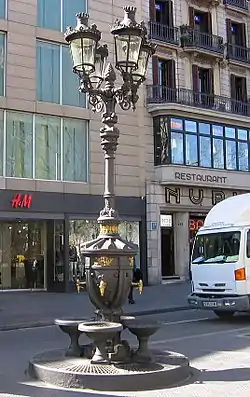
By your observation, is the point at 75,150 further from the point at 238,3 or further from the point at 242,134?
the point at 238,3

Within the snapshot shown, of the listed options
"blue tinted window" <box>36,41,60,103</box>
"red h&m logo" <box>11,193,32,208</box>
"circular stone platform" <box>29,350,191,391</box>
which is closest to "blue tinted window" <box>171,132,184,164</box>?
"blue tinted window" <box>36,41,60,103</box>

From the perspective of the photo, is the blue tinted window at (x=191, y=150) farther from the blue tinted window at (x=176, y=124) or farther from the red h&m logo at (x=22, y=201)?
the red h&m logo at (x=22, y=201)

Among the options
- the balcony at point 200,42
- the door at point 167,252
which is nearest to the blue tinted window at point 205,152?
the door at point 167,252

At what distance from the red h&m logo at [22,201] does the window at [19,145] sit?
35.0 inches

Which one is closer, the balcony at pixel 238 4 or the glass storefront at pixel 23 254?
the glass storefront at pixel 23 254

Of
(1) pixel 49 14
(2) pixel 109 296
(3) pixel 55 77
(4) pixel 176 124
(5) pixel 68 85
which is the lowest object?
(2) pixel 109 296

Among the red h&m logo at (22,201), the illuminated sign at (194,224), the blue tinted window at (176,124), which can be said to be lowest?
the illuminated sign at (194,224)

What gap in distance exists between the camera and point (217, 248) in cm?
1445

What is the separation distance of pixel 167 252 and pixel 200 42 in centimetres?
1117

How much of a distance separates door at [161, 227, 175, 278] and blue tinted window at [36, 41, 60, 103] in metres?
8.62

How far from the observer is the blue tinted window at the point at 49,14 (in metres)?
24.3

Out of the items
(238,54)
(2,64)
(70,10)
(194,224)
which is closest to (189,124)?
(194,224)

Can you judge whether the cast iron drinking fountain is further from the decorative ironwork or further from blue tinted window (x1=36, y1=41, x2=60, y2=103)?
the decorative ironwork

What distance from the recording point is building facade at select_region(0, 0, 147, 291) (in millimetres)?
23094
